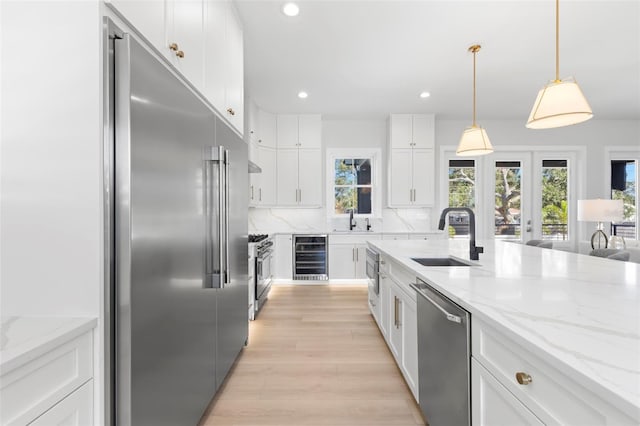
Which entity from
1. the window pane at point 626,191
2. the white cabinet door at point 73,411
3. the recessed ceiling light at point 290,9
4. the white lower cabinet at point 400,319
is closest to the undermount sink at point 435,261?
the white lower cabinet at point 400,319

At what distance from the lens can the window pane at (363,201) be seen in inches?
214

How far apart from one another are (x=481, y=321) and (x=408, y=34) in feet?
8.72

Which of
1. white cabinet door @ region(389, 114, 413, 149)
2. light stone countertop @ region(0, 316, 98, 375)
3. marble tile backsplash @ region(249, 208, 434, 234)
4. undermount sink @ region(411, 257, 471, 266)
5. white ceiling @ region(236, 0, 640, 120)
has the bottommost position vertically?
undermount sink @ region(411, 257, 471, 266)

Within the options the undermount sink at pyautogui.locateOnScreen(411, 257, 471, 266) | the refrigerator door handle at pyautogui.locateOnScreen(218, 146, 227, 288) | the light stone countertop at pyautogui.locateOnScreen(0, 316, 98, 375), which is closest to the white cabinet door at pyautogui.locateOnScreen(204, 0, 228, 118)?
the refrigerator door handle at pyautogui.locateOnScreen(218, 146, 227, 288)

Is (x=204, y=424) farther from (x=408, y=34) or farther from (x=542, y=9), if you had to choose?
(x=542, y=9)

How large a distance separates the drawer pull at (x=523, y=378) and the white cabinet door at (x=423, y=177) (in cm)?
444

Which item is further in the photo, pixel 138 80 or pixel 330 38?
pixel 330 38

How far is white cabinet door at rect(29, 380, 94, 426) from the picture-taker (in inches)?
30.2

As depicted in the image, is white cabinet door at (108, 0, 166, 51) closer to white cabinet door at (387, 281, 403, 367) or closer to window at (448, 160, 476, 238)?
white cabinet door at (387, 281, 403, 367)

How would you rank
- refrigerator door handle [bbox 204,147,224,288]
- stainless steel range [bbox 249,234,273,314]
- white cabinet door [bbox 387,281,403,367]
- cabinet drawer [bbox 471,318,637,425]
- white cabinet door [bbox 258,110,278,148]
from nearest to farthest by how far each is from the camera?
1. cabinet drawer [bbox 471,318,637,425]
2. refrigerator door handle [bbox 204,147,224,288]
3. white cabinet door [bbox 387,281,403,367]
4. stainless steel range [bbox 249,234,273,314]
5. white cabinet door [bbox 258,110,278,148]

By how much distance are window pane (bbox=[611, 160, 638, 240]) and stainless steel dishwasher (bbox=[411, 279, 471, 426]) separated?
617cm

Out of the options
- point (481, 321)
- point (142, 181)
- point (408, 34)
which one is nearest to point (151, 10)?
point (142, 181)

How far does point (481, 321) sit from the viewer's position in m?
1.01

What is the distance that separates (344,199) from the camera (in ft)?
17.9
